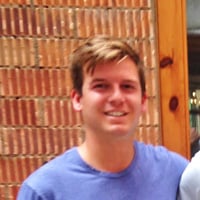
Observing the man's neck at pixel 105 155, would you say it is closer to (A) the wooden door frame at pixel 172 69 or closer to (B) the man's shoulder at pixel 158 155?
(B) the man's shoulder at pixel 158 155

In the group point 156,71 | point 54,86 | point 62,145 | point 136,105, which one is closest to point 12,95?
point 54,86

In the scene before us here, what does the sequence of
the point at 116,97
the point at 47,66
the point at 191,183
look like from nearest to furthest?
the point at 116,97 → the point at 191,183 → the point at 47,66

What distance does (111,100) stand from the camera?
1.04m

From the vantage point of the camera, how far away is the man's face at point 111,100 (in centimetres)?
104

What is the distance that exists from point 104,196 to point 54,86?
595 mm

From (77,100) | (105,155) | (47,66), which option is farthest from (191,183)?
(47,66)

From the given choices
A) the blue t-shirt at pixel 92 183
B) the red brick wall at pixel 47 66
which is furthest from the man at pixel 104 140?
the red brick wall at pixel 47 66

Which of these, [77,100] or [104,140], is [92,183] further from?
[77,100]

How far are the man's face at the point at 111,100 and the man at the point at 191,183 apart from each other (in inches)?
9.1

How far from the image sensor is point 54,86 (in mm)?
1549

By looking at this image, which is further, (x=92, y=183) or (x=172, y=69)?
(x=172, y=69)

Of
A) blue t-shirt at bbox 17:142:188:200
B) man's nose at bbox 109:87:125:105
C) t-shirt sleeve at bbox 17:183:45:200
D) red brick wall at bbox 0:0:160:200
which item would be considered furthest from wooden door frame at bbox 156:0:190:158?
t-shirt sleeve at bbox 17:183:45:200

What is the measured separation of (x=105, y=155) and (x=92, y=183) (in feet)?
0.27

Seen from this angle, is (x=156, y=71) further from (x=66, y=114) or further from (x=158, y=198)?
(x=158, y=198)
